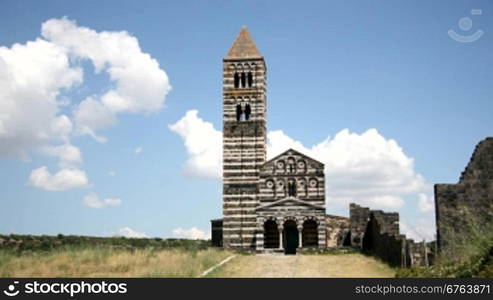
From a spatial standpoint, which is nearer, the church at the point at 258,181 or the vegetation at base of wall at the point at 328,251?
the vegetation at base of wall at the point at 328,251

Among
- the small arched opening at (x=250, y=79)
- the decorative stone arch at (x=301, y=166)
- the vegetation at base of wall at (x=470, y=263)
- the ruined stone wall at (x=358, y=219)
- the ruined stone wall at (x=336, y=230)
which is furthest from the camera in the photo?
the small arched opening at (x=250, y=79)

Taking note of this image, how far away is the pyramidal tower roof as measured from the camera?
150ft

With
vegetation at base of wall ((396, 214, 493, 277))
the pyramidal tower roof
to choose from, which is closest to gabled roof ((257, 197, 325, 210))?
the pyramidal tower roof

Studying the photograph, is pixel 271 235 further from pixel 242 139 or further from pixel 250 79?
pixel 250 79

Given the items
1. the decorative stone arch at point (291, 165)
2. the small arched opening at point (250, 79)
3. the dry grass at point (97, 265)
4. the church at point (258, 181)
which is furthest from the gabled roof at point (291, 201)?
the dry grass at point (97, 265)

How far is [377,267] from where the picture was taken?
20.4 m

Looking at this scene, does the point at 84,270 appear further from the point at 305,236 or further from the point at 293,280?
the point at 305,236

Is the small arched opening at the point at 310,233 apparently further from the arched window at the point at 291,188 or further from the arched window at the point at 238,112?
the arched window at the point at 238,112

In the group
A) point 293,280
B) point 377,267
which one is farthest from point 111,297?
point 377,267

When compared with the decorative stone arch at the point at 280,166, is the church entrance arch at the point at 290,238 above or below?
below

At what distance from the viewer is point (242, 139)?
143ft

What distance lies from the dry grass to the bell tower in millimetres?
21727

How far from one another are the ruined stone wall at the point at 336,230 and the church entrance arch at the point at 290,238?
252 centimetres

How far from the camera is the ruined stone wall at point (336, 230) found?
42156mm
